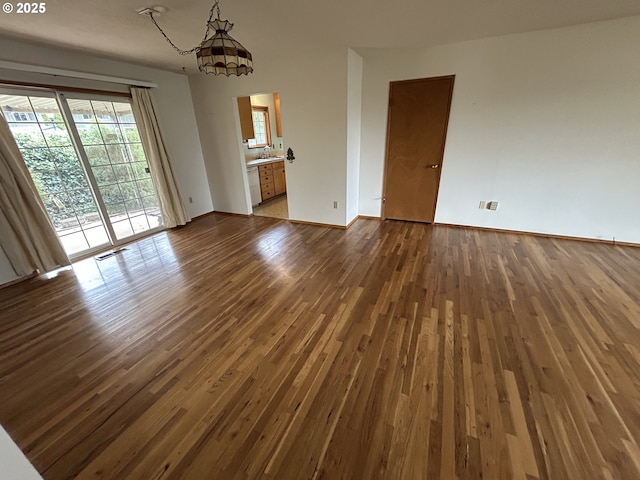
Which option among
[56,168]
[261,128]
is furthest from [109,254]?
[261,128]

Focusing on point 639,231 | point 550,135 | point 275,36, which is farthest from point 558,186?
point 275,36

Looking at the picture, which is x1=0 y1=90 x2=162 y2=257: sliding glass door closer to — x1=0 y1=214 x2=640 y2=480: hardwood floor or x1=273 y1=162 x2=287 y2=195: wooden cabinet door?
x1=0 y1=214 x2=640 y2=480: hardwood floor

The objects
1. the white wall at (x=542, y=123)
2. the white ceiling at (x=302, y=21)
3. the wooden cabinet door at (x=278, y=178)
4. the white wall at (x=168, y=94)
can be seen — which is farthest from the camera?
the wooden cabinet door at (x=278, y=178)

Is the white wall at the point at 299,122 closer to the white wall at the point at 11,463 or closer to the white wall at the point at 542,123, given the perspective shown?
the white wall at the point at 542,123

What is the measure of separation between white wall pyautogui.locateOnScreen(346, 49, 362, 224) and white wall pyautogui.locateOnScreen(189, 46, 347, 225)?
0.09 m

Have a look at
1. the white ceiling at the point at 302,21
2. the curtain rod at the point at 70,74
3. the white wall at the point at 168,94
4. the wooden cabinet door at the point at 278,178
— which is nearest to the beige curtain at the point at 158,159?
the curtain rod at the point at 70,74

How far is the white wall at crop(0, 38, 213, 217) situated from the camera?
8.78ft

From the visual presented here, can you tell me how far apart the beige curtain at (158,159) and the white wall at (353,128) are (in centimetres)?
280

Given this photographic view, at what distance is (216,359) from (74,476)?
75cm

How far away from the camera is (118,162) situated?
365 cm

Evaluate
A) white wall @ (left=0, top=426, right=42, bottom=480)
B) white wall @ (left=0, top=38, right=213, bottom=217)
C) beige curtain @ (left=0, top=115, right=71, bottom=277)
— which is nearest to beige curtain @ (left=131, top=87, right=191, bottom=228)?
white wall @ (left=0, top=38, right=213, bottom=217)

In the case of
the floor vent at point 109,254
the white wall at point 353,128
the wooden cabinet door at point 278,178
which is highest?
the white wall at point 353,128

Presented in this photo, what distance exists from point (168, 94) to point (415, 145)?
3.93 metres

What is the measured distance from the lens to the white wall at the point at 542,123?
282 centimetres
